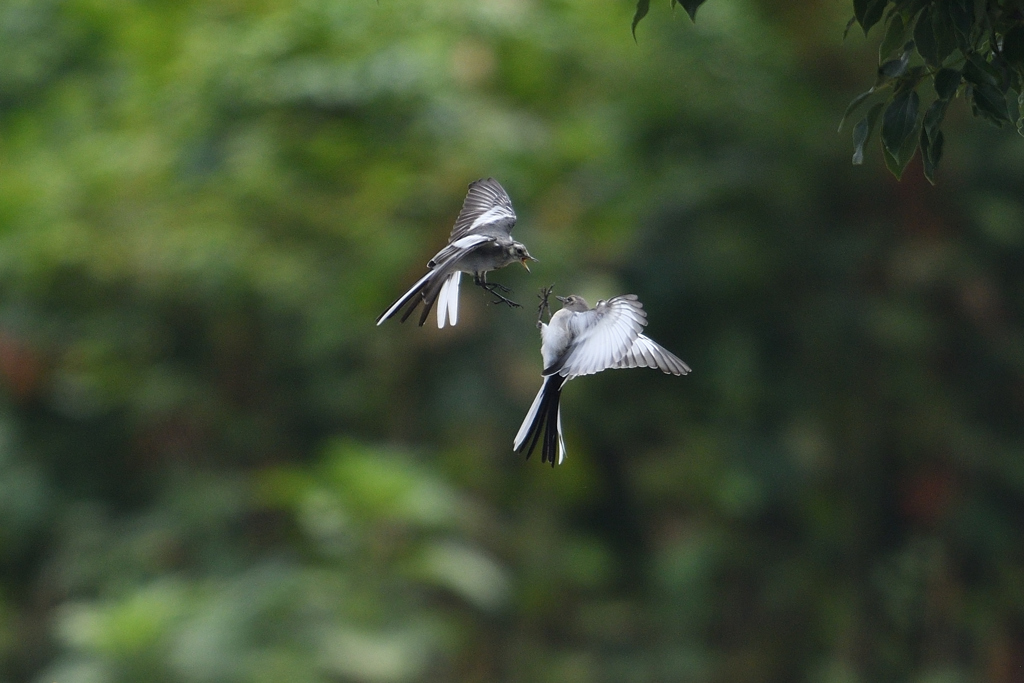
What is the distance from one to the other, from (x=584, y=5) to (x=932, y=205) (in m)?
2.64

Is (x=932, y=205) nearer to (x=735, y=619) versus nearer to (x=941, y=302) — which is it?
(x=941, y=302)

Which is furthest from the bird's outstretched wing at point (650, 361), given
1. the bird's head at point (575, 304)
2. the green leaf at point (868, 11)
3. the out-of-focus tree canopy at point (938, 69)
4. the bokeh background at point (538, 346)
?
the bokeh background at point (538, 346)

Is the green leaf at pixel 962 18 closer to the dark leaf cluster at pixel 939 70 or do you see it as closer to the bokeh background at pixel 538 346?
the dark leaf cluster at pixel 939 70

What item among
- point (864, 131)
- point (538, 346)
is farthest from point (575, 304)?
point (538, 346)

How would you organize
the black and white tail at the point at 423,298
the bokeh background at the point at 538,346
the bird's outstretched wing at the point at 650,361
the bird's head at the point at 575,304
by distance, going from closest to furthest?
the black and white tail at the point at 423,298
the bird's outstretched wing at the point at 650,361
the bird's head at the point at 575,304
the bokeh background at the point at 538,346

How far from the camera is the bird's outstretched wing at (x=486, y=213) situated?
199cm

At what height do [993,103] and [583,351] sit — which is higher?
[993,103]

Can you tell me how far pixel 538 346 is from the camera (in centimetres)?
660

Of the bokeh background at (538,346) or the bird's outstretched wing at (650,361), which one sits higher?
the bokeh background at (538,346)

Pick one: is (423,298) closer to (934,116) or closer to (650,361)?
(650,361)

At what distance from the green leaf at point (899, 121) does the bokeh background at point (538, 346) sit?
182 inches

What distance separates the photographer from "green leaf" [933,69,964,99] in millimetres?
1900

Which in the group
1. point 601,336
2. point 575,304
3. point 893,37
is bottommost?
point 601,336

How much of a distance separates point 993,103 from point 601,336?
0.76 metres
